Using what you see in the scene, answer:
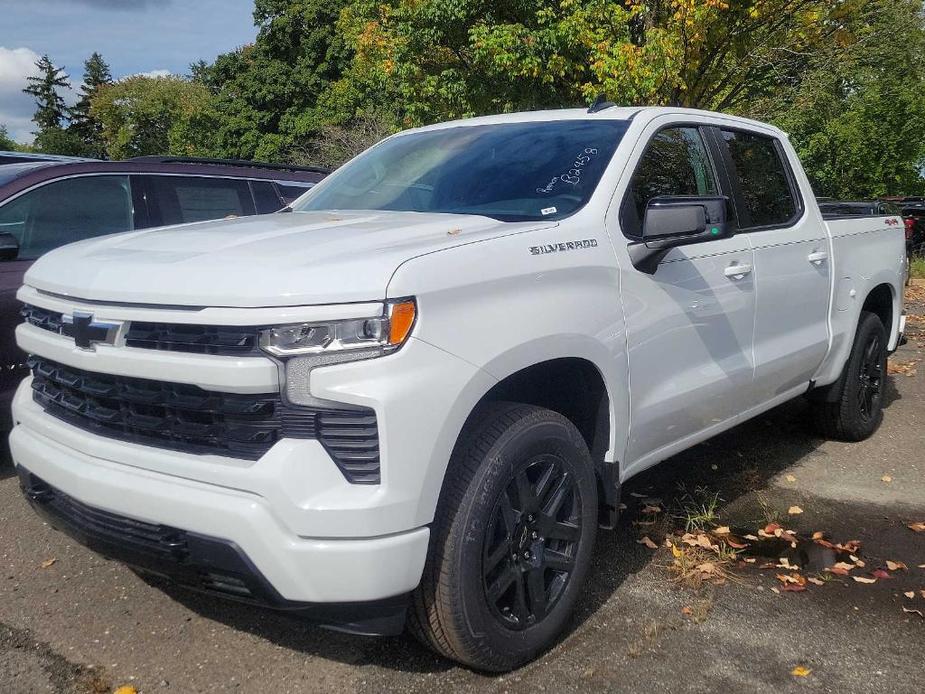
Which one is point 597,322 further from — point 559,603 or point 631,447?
point 559,603

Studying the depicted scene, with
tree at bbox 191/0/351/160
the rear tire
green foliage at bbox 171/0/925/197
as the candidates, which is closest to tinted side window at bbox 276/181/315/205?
the rear tire

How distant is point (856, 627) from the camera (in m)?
3.30

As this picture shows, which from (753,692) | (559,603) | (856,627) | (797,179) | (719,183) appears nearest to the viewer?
(753,692)

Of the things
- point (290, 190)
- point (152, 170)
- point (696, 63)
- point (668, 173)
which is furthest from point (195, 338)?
point (696, 63)

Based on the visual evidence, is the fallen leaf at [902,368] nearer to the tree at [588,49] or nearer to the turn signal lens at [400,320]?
the turn signal lens at [400,320]

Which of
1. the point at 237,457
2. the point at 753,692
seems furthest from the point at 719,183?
the point at 237,457

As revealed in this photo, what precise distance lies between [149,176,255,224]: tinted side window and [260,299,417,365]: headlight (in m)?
3.88

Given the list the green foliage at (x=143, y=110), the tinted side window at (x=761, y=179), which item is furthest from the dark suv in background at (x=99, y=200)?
the green foliage at (x=143, y=110)

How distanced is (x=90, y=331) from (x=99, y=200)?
328 centimetres

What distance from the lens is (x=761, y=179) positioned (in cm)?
457

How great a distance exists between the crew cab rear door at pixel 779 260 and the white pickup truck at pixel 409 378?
283 millimetres

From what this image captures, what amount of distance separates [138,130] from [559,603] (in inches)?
2884

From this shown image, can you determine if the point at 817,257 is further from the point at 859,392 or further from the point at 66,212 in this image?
the point at 66,212

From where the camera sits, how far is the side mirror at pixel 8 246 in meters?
4.91
